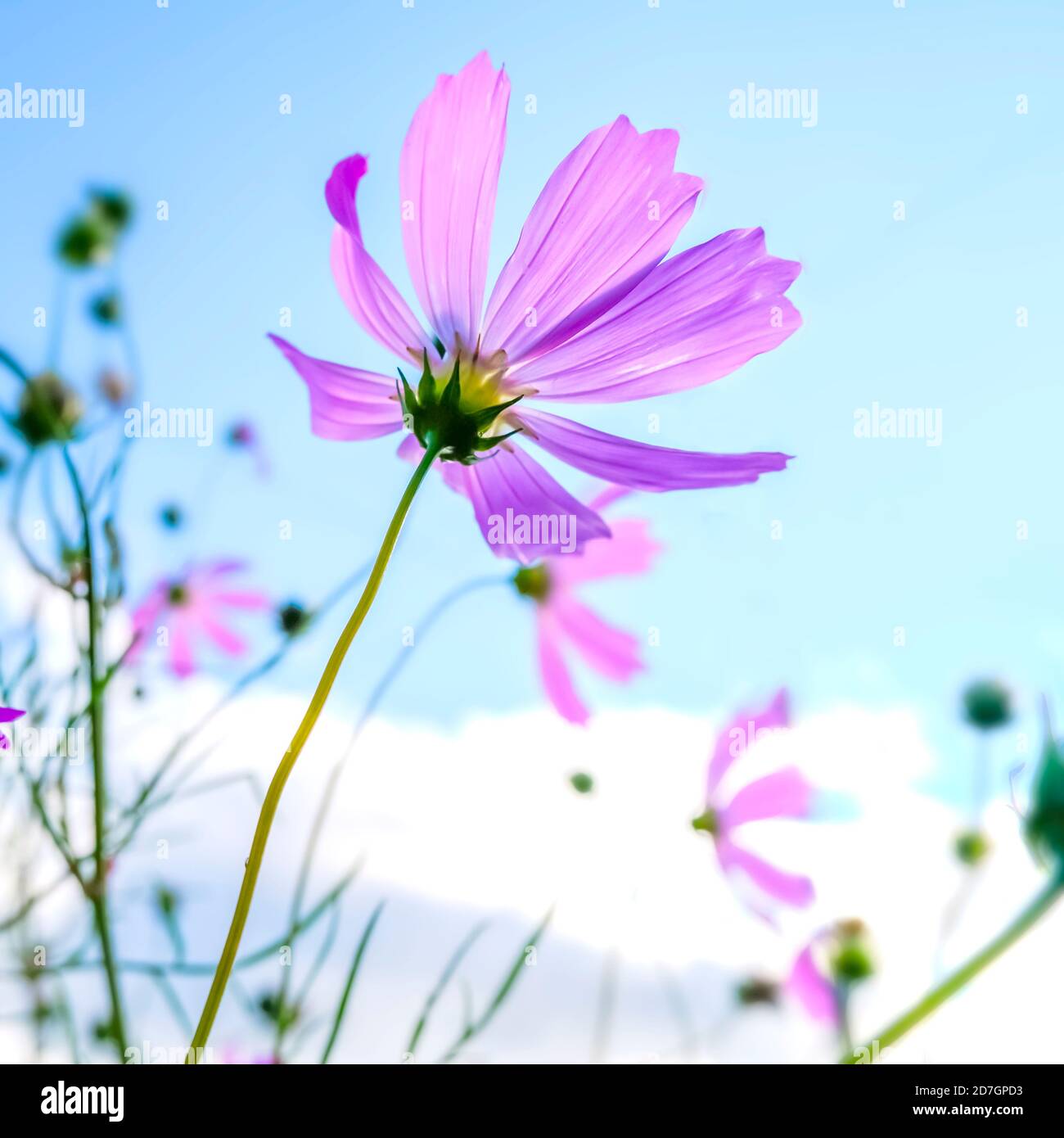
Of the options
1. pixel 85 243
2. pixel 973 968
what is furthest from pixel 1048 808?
pixel 85 243

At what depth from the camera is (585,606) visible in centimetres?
45

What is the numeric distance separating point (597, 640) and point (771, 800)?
10 centimetres

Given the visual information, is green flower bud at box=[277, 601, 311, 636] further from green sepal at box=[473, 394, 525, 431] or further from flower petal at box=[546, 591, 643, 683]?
green sepal at box=[473, 394, 525, 431]

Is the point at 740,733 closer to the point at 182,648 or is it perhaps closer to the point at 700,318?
the point at 700,318

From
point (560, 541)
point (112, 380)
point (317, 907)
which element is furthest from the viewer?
point (112, 380)

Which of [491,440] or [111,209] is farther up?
[111,209]

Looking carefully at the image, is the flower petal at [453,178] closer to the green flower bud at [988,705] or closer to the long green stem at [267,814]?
the long green stem at [267,814]

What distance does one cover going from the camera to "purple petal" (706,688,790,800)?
40 centimetres

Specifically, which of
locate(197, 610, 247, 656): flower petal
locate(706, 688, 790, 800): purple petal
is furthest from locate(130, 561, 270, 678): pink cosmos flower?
locate(706, 688, 790, 800): purple petal

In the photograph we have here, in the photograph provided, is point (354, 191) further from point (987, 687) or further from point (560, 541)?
point (987, 687)

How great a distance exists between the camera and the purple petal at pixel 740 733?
1.30 feet

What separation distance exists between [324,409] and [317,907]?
0.17 m
